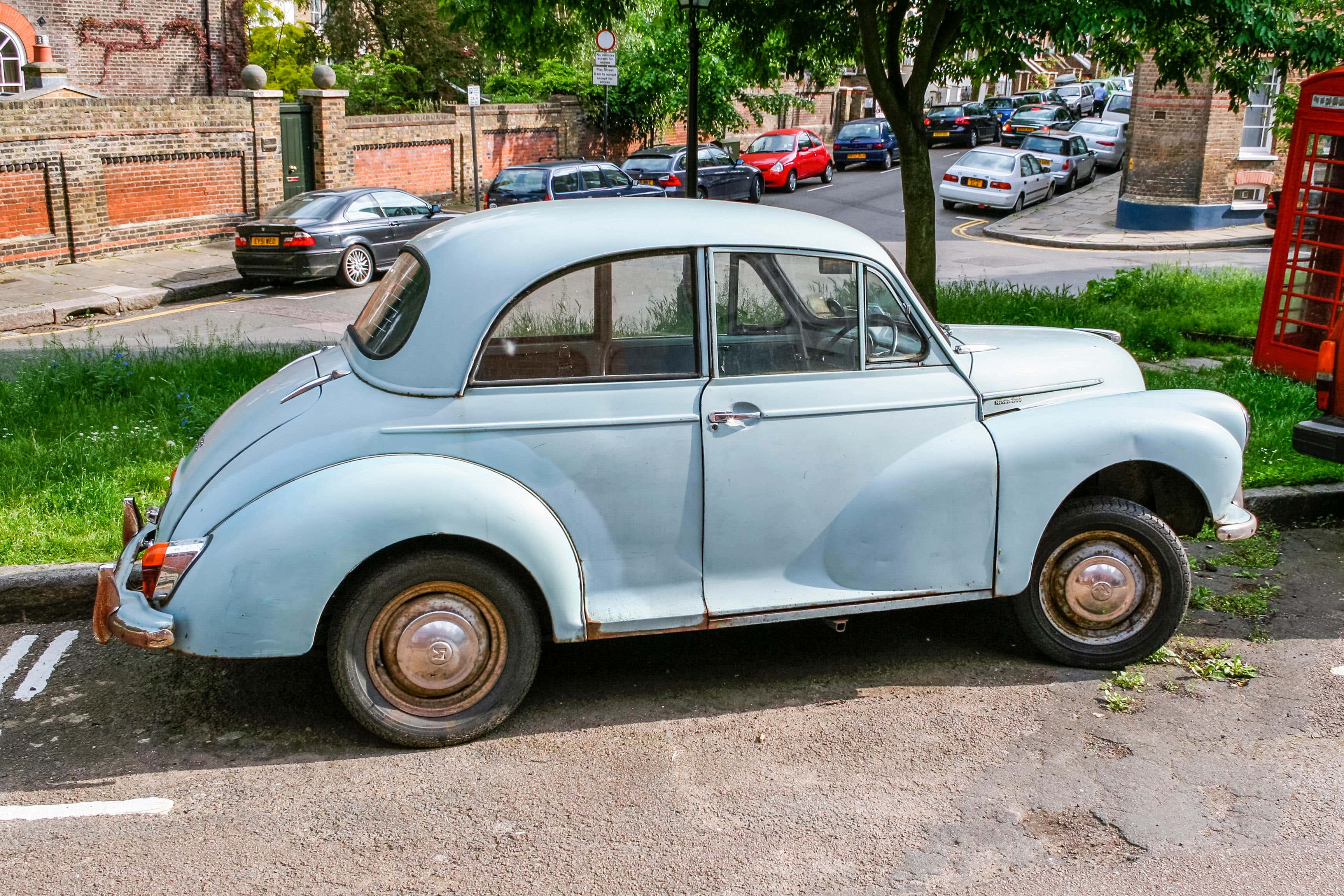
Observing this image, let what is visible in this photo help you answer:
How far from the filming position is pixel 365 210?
1867 cm

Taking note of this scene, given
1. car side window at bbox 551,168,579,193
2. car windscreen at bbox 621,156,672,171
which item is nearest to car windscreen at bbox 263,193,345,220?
car side window at bbox 551,168,579,193

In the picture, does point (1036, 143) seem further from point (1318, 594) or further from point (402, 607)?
point (402, 607)

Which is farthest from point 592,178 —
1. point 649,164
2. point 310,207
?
point 649,164

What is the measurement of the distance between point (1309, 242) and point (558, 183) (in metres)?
13.4

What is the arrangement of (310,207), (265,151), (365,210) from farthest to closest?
(265,151) < (365,210) < (310,207)

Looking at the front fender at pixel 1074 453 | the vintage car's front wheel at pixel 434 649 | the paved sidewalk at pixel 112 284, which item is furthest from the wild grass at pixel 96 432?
the paved sidewalk at pixel 112 284

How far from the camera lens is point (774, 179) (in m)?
32.0

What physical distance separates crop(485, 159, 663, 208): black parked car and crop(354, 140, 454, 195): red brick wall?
16.7 ft

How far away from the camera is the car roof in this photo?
4.65 m

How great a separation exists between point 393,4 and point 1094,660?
32.9 metres

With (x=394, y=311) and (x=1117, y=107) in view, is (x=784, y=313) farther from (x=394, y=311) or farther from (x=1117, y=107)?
(x=1117, y=107)

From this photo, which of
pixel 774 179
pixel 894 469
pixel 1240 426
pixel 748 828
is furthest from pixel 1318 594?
pixel 774 179

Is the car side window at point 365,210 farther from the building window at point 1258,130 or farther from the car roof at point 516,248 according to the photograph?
the building window at point 1258,130

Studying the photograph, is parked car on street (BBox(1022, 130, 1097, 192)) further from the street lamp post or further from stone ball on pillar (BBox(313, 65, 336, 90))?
the street lamp post
